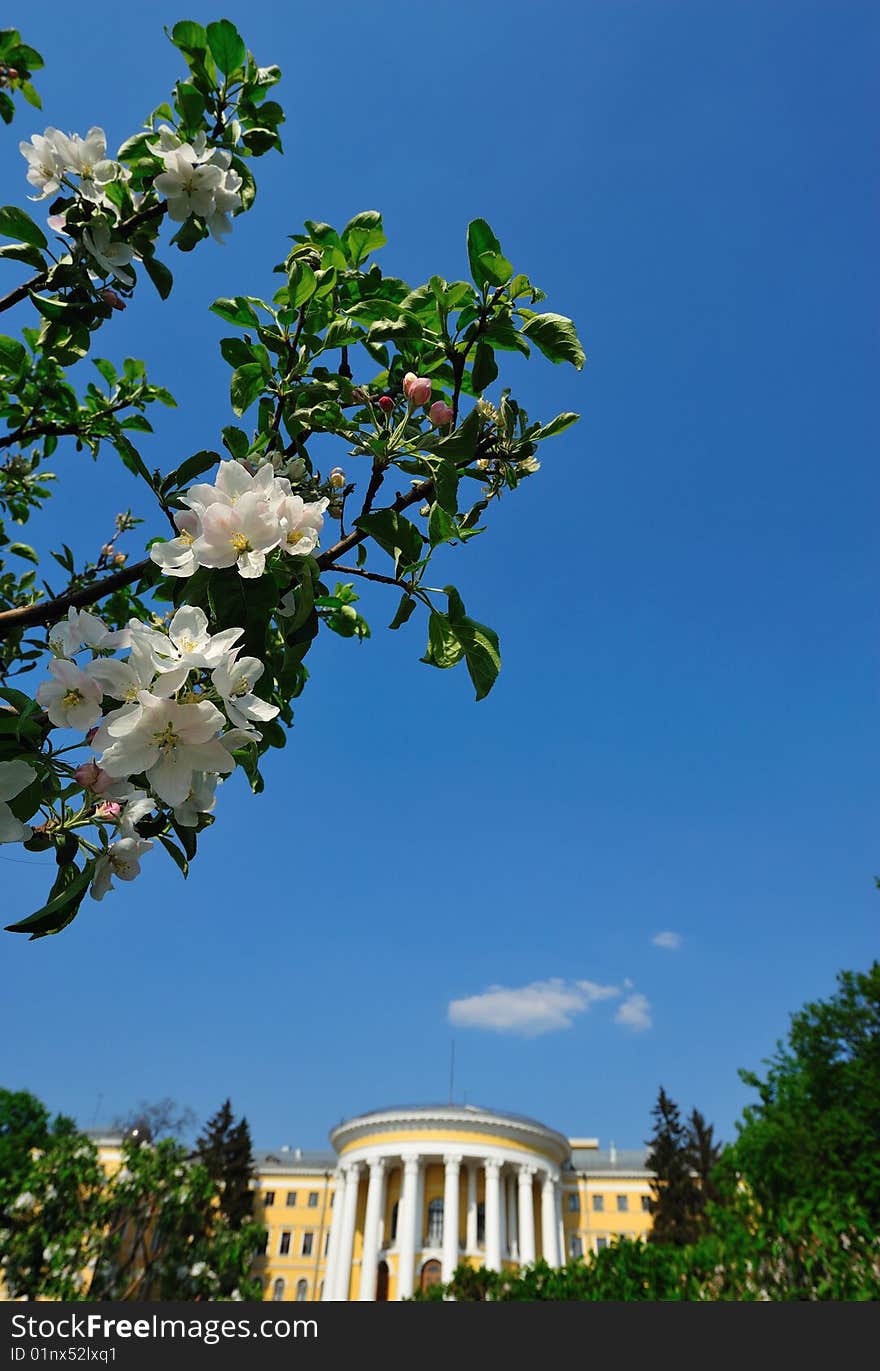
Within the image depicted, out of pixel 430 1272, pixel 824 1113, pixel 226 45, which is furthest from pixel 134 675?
pixel 430 1272

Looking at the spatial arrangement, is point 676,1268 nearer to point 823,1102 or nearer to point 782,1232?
point 782,1232

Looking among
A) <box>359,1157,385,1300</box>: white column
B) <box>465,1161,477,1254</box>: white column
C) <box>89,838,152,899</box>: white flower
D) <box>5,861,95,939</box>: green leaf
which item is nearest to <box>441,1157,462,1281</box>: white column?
<box>465,1161,477,1254</box>: white column

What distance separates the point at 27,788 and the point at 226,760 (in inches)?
13.1

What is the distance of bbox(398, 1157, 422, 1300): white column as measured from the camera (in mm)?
39325

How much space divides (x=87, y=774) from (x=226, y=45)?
183 cm

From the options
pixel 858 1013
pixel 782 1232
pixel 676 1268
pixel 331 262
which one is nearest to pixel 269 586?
pixel 331 262

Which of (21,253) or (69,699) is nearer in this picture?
(69,699)

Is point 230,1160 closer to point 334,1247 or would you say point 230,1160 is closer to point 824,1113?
point 334,1247

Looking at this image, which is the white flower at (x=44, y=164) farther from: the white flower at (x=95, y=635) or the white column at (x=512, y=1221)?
the white column at (x=512, y=1221)

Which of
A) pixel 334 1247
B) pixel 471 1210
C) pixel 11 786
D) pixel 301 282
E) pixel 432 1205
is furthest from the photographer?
pixel 432 1205

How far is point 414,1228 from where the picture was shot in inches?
1580

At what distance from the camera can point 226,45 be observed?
1.95m

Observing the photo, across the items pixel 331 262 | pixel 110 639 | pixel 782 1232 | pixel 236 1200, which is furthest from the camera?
pixel 236 1200

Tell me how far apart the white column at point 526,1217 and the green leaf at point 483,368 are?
4825 centimetres
